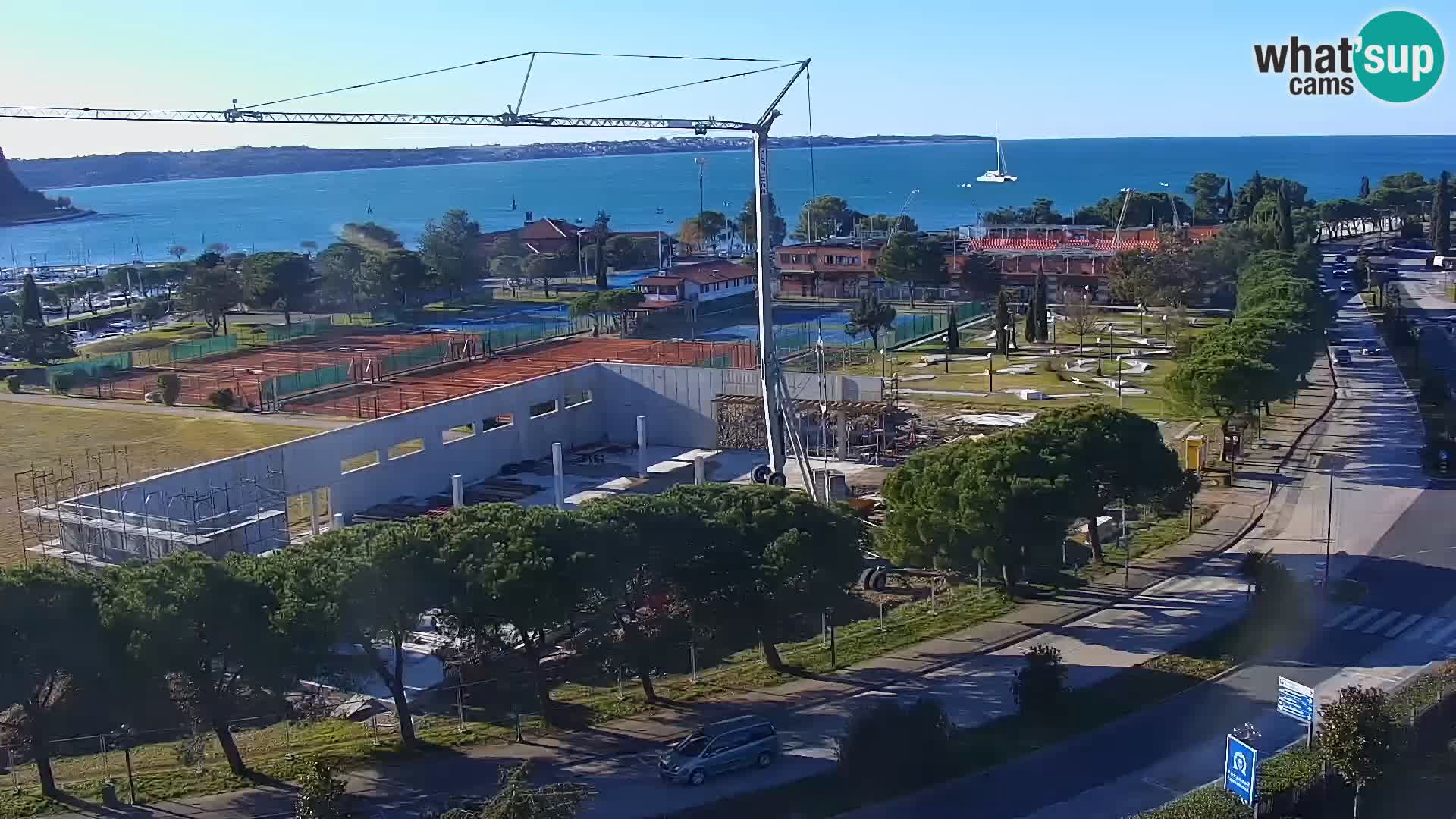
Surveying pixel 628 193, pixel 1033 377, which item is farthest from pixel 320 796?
pixel 628 193

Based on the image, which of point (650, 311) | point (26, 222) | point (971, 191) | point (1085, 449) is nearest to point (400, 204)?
point (26, 222)

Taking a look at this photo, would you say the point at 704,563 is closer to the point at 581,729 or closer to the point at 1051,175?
the point at 581,729

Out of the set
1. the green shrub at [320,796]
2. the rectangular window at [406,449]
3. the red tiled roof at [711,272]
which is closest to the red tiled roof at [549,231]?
the red tiled roof at [711,272]

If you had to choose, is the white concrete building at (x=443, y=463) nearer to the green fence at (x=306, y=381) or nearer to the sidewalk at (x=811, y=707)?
the green fence at (x=306, y=381)

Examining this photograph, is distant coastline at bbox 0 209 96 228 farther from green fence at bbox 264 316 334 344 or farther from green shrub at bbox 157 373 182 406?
green shrub at bbox 157 373 182 406

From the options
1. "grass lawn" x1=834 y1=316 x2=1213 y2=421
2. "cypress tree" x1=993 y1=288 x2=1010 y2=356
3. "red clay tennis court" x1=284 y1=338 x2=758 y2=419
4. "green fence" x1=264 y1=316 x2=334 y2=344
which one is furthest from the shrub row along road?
"green fence" x1=264 y1=316 x2=334 y2=344
